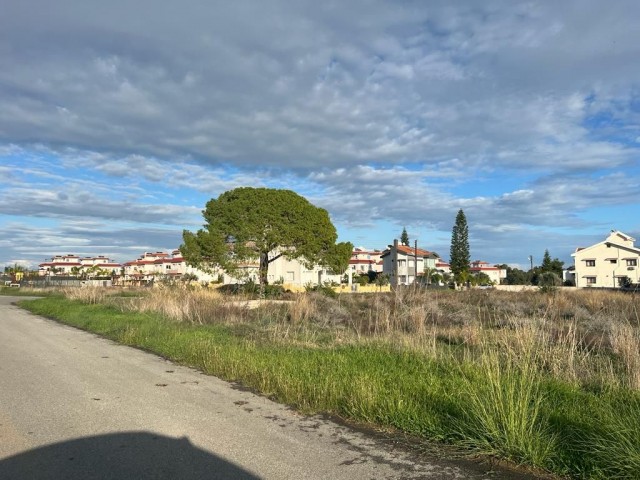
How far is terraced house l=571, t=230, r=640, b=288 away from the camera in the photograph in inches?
Answer: 3130

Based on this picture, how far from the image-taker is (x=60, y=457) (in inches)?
203

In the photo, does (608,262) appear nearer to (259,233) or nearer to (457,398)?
(259,233)

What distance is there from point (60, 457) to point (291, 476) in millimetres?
2361

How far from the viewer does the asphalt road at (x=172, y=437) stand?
4.80 m

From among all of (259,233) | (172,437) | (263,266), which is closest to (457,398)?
(172,437)

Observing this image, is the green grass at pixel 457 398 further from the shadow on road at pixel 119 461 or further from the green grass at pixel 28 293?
the green grass at pixel 28 293

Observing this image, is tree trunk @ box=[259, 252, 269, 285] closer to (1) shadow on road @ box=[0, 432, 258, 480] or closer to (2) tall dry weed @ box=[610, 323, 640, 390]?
(2) tall dry weed @ box=[610, 323, 640, 390]

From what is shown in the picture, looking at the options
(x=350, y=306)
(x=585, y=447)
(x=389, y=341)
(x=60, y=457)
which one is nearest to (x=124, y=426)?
(x=60, y=457)

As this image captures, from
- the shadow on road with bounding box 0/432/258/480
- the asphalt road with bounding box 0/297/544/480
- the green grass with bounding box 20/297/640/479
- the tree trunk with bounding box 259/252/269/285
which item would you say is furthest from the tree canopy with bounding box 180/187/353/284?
the shadow on road with bounding box 0/432/258/480

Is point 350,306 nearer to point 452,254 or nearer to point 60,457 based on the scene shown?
point 60,457

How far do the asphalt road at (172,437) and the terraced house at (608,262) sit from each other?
270 feet

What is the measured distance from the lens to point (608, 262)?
8194 cm

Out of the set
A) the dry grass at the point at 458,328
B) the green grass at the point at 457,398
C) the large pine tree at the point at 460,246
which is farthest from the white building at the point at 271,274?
the green grass at the point at 457,398

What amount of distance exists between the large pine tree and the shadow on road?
85669mm
